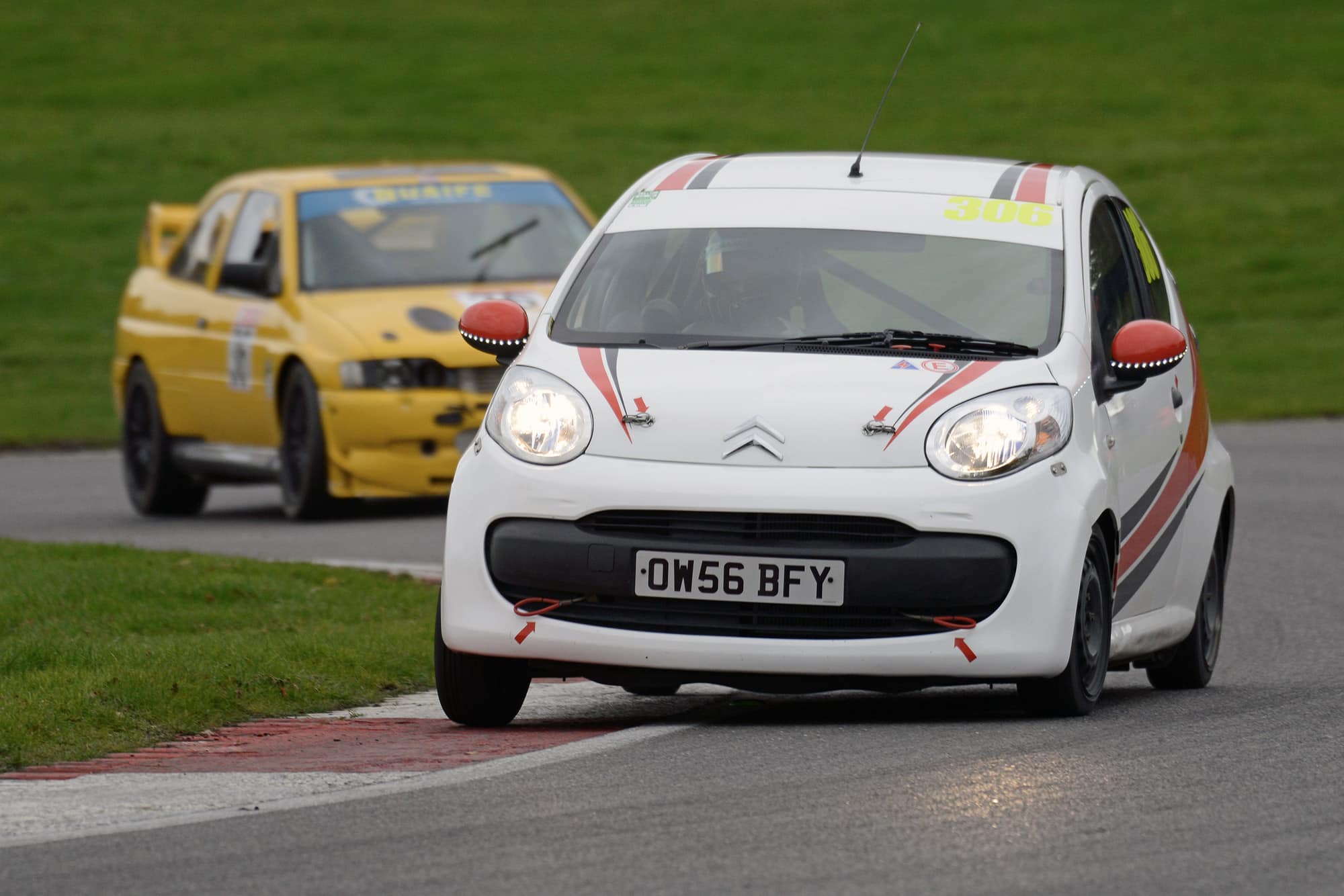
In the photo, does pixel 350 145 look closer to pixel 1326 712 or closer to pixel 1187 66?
pixel 1187 66

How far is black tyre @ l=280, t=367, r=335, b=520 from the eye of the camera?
14922 millimetres

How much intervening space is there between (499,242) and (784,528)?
901cm

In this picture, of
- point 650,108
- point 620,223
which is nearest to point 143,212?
point 650,108

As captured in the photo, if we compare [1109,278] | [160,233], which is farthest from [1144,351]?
[160,233]

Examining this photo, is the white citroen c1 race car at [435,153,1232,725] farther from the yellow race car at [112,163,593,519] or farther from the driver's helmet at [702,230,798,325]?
the yellow race car at [112,163,593,519]

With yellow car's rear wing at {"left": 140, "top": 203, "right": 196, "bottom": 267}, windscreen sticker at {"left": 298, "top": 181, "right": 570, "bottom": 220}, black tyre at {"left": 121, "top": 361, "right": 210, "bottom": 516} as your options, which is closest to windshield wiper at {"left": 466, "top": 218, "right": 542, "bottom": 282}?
windscreen sticker at {"left": 298, "top": 181, "right": 570, "bottom": 220}

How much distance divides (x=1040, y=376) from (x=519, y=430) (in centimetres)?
141

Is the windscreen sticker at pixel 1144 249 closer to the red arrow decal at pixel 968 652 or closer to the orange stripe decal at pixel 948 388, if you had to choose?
the orange stripe decal at pixel 948 388

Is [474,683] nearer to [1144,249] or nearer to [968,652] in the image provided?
[968,652]

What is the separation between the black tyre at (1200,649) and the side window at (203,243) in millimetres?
8578

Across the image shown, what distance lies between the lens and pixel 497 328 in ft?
26.8

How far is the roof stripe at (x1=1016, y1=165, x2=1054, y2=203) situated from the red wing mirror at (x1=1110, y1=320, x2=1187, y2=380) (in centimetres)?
66

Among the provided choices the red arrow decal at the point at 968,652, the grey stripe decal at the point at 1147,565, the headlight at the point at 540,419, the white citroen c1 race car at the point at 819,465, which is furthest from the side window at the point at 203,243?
the red arrow decal at the point at 968,652

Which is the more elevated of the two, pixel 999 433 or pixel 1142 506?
pixel 999 433
